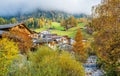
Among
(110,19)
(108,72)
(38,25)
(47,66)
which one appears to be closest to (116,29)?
(110,19)

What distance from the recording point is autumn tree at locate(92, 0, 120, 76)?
2183 cm

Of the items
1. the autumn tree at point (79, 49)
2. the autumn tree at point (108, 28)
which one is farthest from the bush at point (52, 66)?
the autumn tree at point (79, 49)

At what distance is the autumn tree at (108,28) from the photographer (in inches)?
859

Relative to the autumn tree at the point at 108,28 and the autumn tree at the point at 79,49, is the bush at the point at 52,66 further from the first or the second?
the autumn tree at the point at 79,49

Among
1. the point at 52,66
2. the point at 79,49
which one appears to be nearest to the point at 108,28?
the point at 52,66

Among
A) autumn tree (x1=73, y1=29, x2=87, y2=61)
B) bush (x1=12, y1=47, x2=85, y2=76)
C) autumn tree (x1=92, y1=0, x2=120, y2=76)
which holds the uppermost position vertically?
autumn tree (x1=92, y1=0, x2=120, y2=76)

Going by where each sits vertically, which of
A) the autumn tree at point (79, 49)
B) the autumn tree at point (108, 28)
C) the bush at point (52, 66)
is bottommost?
the autumn tree at point (79, 49)

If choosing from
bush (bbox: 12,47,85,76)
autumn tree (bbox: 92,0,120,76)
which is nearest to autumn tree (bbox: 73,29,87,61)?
bush (bbox: 12,47,85,76)

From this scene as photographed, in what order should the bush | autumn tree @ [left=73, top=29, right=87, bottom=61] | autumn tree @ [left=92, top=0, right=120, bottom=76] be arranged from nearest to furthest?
1. the bush
2. autumn tree @ [left=92, top=0, right=120, bottom=76]
3. autumn tree @ [left=73, top=29, right=87, bottom=61]

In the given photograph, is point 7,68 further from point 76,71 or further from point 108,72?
point 108,72

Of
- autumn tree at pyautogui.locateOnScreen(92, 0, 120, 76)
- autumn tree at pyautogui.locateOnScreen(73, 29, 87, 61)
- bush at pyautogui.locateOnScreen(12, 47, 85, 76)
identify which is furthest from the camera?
autumn tree at pyautogui.locateOnScreen(73, 29, 87, 61)

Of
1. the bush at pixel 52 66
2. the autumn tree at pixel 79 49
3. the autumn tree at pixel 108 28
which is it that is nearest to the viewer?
the bush at pixel 52 66

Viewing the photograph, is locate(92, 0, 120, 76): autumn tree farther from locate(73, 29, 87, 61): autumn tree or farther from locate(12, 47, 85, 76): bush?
locate(73, 29, 87, 61): autumn tree

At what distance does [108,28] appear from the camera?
22.4 meters
